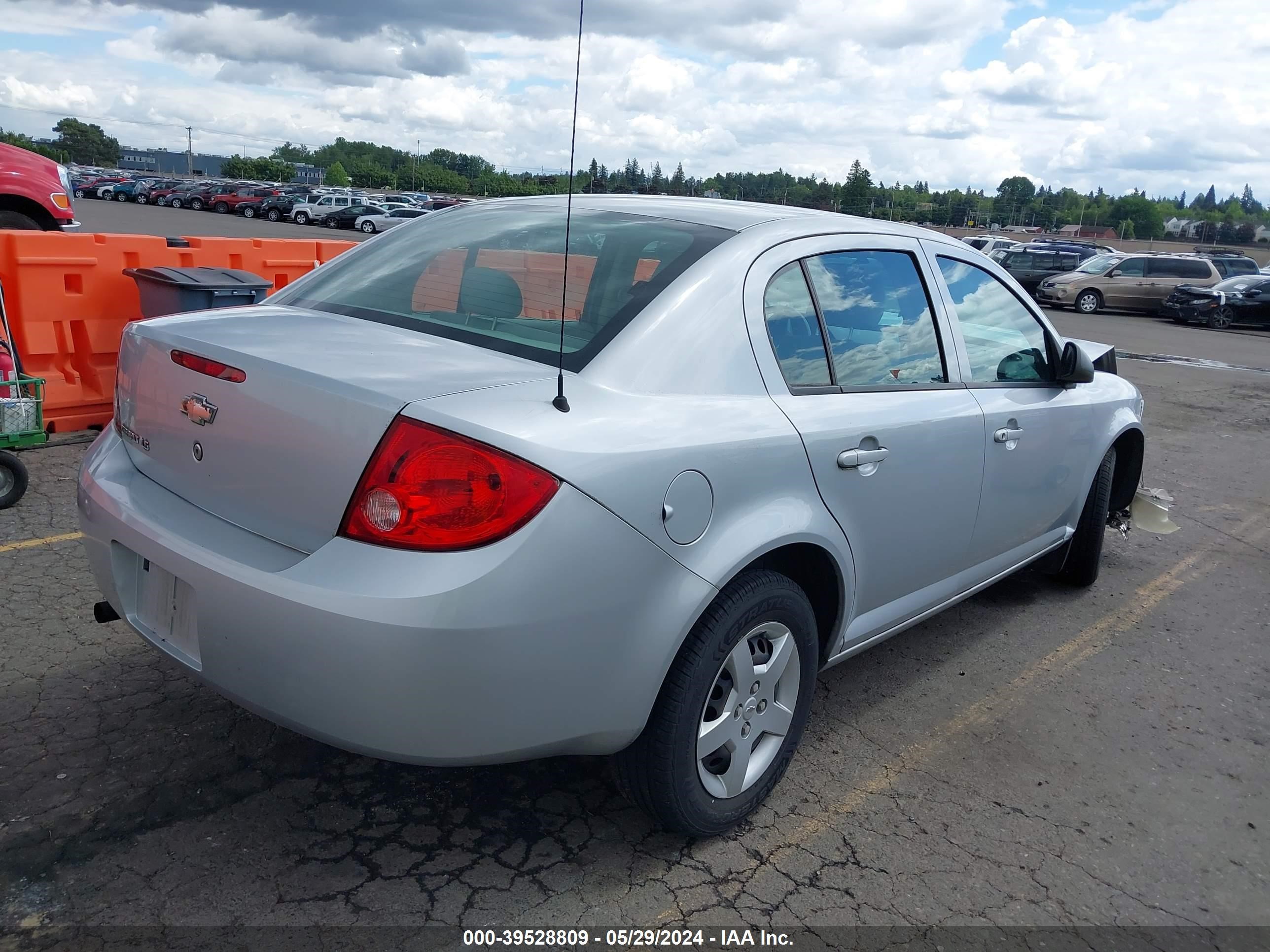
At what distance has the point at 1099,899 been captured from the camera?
2725mm

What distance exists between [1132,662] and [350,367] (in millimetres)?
3575

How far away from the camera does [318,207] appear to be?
53.4 meters

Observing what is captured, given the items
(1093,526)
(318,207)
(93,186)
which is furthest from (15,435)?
(93,186)

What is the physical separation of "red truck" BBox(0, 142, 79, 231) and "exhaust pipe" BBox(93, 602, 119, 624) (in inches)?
305

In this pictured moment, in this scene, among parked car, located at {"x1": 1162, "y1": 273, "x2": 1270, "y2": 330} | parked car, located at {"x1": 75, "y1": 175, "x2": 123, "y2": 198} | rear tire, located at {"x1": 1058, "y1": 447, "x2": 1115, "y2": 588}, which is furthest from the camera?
parked car, located at {"x1": 75, "y1": 175, "x2": 123, "y2": 198}

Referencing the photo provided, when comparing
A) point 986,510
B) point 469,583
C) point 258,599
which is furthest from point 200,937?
point 986,510

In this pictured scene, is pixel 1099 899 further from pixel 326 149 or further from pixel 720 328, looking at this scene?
pixel 326 149

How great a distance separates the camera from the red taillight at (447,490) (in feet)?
7.12

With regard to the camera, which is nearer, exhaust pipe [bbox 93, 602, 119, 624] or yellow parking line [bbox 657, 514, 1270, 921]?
exhaust pipe [bbox 93, 602, 119, 624]

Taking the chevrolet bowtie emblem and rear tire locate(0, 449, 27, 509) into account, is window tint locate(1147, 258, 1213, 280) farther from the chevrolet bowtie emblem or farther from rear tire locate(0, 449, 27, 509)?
the chevrolet bowtie emblem

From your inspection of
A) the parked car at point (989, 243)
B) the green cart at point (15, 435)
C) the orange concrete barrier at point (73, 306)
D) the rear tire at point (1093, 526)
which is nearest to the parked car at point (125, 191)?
the parked car at point (989, 243)

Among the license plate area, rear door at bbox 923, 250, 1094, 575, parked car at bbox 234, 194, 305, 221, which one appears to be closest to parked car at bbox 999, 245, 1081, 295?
rear door at bbox 923, 250, 1094, 575

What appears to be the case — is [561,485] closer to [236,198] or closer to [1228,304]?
[1228,304]

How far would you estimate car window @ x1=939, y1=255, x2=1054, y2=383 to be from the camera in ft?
12.5
